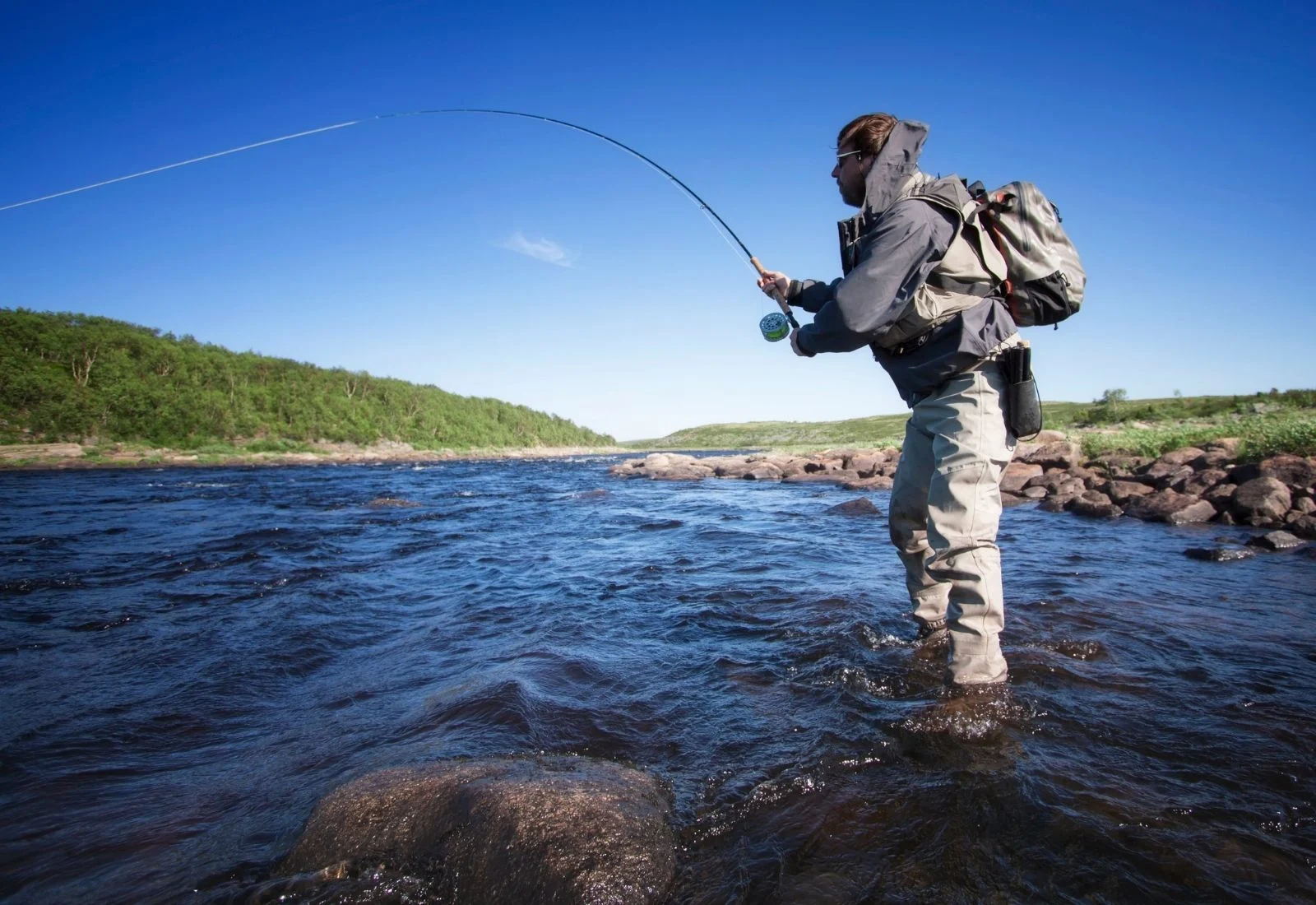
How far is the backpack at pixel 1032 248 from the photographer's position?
2.97m

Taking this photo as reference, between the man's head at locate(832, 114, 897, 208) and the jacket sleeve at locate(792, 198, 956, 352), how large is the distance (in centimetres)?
43

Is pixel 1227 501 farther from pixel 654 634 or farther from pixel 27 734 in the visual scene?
pixel 27 734

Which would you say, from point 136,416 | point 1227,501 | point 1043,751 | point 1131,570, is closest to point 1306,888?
point 1043,751

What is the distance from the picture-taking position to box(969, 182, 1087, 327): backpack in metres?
2.97

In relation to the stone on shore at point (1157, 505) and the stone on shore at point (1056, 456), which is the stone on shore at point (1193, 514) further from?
the stone on shore at point (1056, 456)

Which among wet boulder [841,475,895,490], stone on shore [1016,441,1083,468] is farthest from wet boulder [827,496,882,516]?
stone on shore [1016,441,1083,468]

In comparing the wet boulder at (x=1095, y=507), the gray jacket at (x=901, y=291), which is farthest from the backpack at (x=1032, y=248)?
the wet boulder at (x=1095, y=507)

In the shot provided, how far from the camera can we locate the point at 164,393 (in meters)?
46.5

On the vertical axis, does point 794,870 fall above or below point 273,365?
below

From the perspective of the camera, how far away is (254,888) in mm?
1747

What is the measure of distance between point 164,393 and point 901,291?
2359 inches

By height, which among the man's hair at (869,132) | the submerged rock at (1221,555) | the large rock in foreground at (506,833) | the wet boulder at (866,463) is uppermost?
the man's hair at (869,132)

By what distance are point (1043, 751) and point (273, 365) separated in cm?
8265

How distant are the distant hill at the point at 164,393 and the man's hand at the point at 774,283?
52.3 meters
